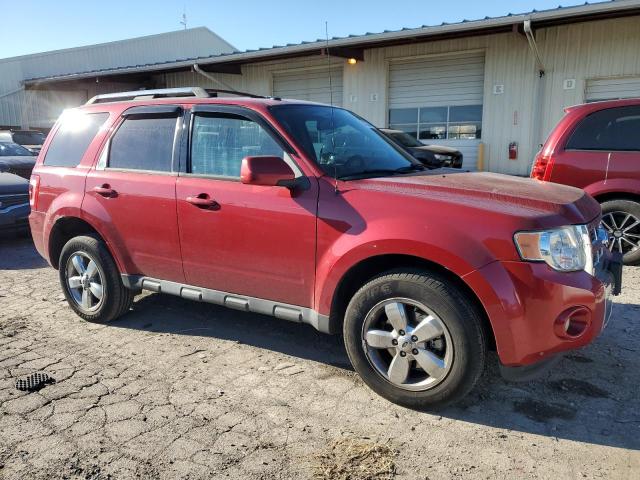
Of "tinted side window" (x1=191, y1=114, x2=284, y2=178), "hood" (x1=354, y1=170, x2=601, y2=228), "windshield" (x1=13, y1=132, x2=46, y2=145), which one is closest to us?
"hood" (x1=354, y1=170, x2=601, y2=228)

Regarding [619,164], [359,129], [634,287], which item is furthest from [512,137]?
[359,129]

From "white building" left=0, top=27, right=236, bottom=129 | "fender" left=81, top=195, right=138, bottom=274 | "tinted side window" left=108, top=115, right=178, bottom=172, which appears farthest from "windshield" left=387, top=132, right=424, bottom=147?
"white building" left=0, top=27, right=236, bottom=129

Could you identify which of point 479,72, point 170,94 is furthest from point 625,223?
point 479,72

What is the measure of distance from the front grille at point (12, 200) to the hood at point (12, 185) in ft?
0.17

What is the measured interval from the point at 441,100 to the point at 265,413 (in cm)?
1342

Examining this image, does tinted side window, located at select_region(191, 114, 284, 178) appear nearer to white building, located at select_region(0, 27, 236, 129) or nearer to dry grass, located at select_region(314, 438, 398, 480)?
dry grass, located at select_region(314, 438, 398, 480)

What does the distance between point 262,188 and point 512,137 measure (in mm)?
11888

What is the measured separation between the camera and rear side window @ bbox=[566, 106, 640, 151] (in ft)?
19.0

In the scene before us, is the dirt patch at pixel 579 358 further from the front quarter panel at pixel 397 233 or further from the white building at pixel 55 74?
the white building at pixel 55 74

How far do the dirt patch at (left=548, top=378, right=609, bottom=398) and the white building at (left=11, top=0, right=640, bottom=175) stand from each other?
1041cm

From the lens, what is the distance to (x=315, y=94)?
1703cm

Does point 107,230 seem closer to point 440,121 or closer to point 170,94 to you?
point 170,94

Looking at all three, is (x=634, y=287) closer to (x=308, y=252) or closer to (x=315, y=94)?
(x=308, y=252)

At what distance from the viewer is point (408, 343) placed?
2.91m
